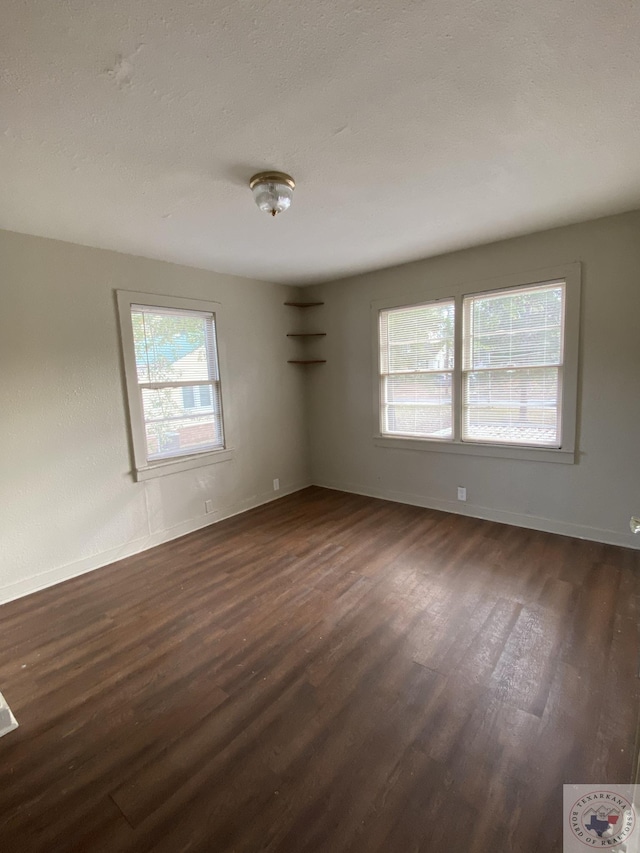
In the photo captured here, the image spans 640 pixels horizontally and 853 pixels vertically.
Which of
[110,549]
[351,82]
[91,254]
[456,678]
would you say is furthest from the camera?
[110,549]

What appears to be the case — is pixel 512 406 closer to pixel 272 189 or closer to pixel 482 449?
pixel 482 449

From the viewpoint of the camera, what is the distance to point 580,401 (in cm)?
310

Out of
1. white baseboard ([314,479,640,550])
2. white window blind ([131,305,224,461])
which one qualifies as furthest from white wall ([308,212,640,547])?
white window blind ([131,305,224,461])

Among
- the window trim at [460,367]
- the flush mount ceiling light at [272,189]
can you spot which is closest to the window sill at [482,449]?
the window trim at [460,367]

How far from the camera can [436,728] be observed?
1573 mm

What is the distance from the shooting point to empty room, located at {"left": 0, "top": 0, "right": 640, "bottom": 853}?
127 cm

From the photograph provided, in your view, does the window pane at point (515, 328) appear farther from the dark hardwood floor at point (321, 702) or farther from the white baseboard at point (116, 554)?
the white baseboard at point (116, 554)

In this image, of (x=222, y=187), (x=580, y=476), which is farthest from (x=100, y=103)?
(x=580, y=476)

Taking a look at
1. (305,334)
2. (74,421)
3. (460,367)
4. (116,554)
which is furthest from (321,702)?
(305,334)

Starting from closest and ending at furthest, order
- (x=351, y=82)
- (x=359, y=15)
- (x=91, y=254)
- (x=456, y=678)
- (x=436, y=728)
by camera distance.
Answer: (x=359, y=15), (x=351, y=82), (x=436, y=728), (x=456, y=678), (x=91, y=254)

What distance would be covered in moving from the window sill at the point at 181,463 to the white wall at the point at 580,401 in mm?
1524

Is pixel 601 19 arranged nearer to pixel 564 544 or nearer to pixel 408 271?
pixel 408 271

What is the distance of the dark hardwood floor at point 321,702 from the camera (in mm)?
1268

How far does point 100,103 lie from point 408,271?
305 cm
